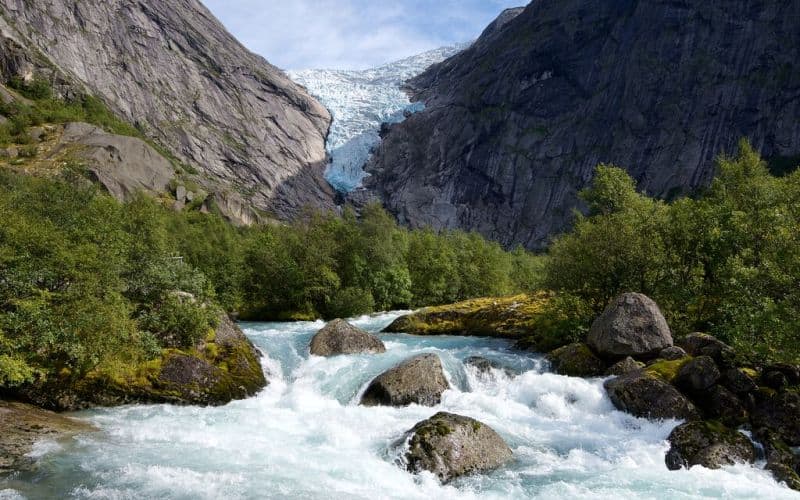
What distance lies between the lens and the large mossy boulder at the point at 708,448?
15.3m

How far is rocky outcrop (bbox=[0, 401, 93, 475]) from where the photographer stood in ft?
45.4

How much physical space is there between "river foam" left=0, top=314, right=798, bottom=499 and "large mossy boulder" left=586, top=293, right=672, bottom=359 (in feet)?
10.3

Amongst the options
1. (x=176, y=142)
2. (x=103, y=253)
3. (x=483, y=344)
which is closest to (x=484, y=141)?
(x=176, y=142)

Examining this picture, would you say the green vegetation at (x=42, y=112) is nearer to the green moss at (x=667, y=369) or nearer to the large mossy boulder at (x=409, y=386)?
the large mossy boulder at (x=409, y=386)

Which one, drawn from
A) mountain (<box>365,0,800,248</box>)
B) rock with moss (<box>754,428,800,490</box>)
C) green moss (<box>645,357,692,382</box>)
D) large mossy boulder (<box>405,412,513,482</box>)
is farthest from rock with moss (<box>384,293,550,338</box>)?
mountain (<box>365,0,800,248</box>)

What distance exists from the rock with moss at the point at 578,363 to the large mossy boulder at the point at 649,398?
122 inches

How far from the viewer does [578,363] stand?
967 inches

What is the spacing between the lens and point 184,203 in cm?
10988

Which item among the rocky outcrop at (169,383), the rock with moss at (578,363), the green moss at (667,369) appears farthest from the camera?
the rock with moss at (578,363)

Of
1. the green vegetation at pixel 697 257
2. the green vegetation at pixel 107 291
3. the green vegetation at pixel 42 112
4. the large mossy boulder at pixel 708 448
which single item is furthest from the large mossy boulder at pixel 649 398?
the green vegetation at pixel 42 112

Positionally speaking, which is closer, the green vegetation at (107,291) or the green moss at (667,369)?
the green vegetation at (107,291)

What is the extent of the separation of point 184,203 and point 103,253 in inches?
3713

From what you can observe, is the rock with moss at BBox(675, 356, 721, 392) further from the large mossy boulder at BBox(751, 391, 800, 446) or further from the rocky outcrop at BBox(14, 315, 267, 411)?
the rocky outcrop at BBox(14, 315, 267, 411)

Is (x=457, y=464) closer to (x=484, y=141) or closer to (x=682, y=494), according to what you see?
(x=682, y=494)
